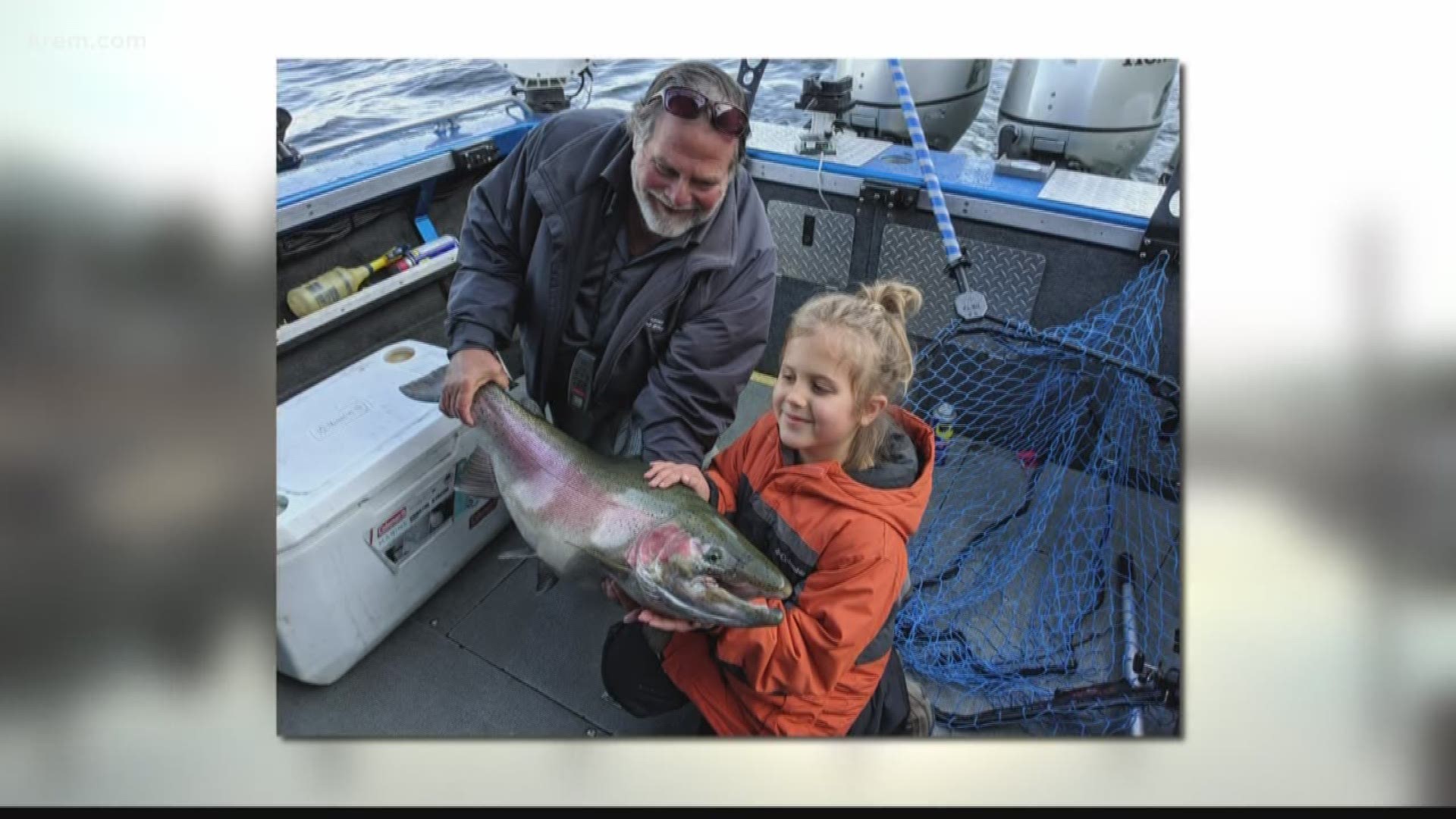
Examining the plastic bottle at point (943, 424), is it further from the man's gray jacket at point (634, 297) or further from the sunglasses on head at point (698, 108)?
the sunglasses on head at point (698, 108)

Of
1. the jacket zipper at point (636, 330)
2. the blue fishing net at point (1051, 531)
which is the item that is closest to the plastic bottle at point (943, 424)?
the blue fishing net at point (1051, 531)

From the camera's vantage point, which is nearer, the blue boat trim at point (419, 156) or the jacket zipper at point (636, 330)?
the jacket zipper at point (636, 330)

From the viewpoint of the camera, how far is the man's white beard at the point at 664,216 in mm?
1634

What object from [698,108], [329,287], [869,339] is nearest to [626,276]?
[698,108]

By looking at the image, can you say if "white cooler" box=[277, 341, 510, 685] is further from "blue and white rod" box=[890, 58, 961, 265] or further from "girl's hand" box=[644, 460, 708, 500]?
"blue and white rod" box=[890, 58, 961, 265]

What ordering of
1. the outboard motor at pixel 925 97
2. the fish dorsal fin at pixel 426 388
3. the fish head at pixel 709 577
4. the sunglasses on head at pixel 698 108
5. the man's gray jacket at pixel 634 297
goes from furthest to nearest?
1. the outboard motor at pixel 925 97
2. the fish dorsal fin at pixel 426 388
3. the man's gray jacket at pixel 634 297
4. the sunglasses on head at pixel 698 108
5. the fish head at pixel 709 577

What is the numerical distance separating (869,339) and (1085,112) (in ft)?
7.98

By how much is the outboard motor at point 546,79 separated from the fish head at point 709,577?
2396mm

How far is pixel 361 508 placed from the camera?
169 cm

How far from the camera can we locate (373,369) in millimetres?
1947

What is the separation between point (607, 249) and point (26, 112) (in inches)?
42.3

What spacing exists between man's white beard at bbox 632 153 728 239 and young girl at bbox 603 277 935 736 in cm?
38

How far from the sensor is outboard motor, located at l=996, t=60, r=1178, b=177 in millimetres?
3080

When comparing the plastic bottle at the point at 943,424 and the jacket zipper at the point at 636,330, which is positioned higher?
the jacket zipper at the point at 636,330
